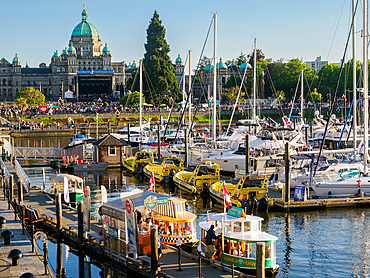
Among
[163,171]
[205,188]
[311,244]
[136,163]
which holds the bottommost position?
[311,244]

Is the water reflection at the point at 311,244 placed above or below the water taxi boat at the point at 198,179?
below

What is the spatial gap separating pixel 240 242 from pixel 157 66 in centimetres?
11268

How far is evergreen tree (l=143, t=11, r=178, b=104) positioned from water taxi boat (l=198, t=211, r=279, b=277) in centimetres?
10745

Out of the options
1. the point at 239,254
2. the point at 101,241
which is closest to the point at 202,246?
the point at 239,254

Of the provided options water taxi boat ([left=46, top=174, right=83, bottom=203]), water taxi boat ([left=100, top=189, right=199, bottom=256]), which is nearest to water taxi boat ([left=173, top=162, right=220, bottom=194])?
water taxi boat ([left=46, top=174, right=83, bottom=203])

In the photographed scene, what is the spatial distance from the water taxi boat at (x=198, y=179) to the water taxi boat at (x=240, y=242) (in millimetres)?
16489

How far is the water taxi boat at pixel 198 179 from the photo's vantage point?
38719 mm

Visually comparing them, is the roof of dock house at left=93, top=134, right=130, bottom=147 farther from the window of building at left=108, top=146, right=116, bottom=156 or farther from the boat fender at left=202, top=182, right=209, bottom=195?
the boat fender at left=202, top=182, right=209, bottom=195

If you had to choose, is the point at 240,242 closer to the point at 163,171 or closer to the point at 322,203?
the point at 322,203

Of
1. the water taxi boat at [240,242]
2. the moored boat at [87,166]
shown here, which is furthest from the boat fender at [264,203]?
the moored boat at [87,166]

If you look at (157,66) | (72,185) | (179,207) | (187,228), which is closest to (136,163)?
(72,185)

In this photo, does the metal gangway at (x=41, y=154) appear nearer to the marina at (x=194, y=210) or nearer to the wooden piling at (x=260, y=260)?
the marina at (x=194, y=210)

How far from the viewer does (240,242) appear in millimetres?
20391

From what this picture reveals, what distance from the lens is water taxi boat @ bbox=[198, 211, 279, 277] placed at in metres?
19.9
